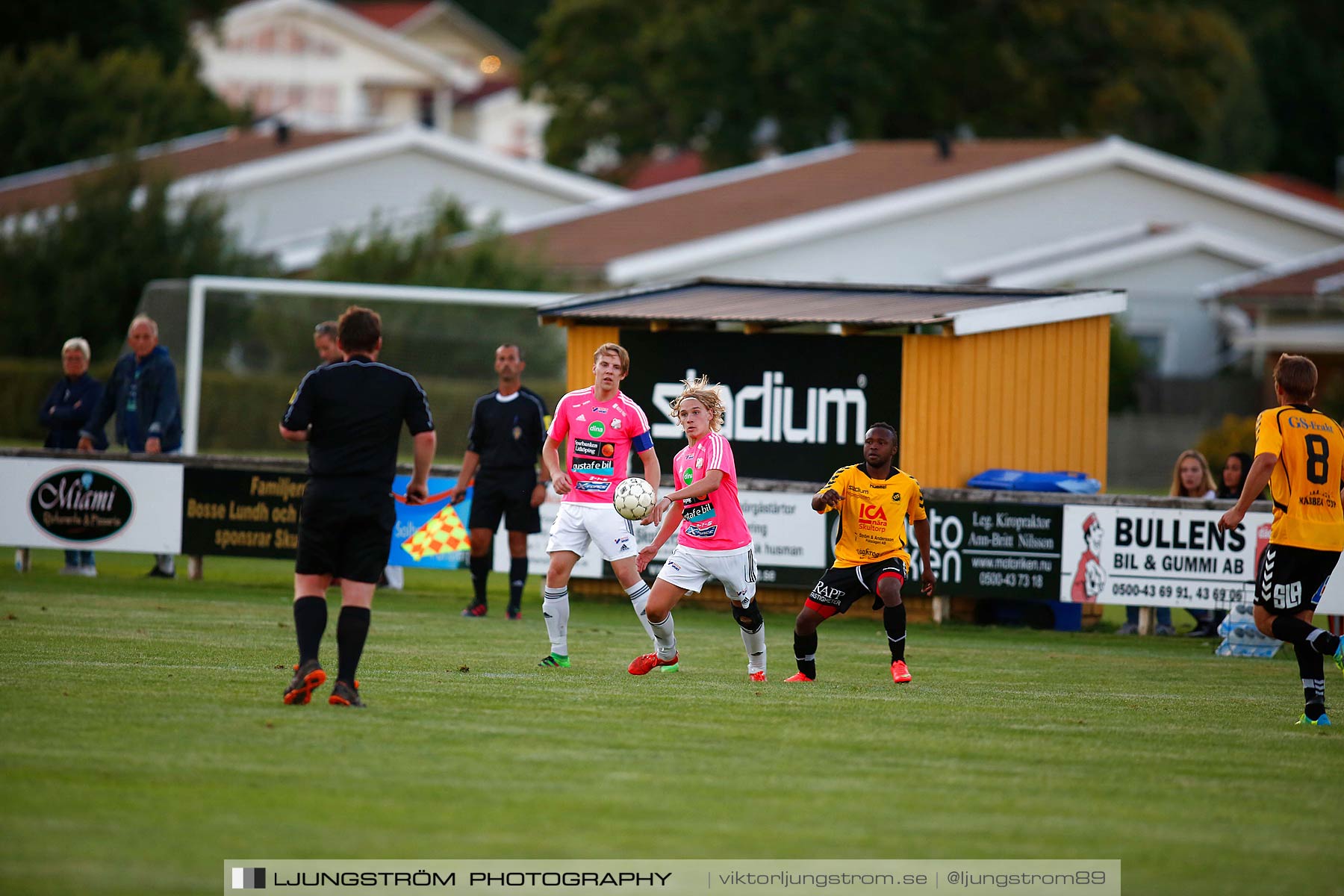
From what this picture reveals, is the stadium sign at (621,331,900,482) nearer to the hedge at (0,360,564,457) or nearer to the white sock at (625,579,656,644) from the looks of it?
the white sock at (625,579,656,644)

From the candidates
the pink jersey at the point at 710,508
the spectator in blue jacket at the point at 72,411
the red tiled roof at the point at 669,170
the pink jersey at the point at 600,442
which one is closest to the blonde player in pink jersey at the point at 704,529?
the pink jersey at the point at 710,508

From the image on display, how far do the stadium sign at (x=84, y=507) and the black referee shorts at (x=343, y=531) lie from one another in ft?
28.1

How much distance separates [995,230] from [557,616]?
94.8 ft

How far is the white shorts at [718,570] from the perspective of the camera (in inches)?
410

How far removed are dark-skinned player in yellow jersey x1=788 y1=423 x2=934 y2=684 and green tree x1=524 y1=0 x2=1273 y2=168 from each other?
1515 inches

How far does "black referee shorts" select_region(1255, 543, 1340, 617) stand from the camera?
9320 mm

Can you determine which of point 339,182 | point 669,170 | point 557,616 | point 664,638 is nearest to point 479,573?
point 557,616

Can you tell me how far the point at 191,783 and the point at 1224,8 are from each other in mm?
63696

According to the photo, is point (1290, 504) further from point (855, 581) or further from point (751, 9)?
point (751, 9)

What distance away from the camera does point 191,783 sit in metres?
6.77

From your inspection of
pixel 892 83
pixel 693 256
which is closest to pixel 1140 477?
pixel 693 256

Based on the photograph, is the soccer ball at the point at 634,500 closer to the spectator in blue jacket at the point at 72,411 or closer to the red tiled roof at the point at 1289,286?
the spectator in blue jacket at the point at 72,411

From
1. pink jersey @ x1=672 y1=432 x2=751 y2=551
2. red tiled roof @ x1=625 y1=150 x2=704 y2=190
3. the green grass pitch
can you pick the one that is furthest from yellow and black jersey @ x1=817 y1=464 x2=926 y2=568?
red tiled roof @ x1=625 y1=150 x2=704 y2=190

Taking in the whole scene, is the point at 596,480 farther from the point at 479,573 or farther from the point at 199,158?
the point at 199,158
